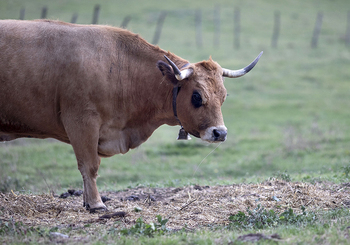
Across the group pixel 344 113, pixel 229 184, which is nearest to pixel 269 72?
pixel 344 113

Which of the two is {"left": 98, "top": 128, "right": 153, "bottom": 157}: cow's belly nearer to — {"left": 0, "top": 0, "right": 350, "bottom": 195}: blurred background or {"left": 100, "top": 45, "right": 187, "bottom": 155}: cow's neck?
{"left": 100, "top": 45, "right": 187, "bottom": 155}: cow's neck

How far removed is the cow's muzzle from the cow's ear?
0.95 metres

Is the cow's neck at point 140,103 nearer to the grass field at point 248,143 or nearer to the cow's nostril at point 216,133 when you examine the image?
the cow's nostril at point 216,133

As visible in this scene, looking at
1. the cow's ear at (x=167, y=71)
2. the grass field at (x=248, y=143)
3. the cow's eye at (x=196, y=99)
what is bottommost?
the grass field at (x=248, y=143)

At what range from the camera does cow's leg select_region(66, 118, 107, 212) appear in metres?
5.96

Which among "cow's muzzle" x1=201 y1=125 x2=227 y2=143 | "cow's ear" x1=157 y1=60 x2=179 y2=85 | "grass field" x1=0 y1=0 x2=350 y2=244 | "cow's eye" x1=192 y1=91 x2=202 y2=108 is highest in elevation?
"cow's ear" x1=157 y1=60 x2=179 y2=85

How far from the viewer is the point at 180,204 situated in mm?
6441

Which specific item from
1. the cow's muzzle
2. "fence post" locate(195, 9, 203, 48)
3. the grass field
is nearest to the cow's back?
the grass field

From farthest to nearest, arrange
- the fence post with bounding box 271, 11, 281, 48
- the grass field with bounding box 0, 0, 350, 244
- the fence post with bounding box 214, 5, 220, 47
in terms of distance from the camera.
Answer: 1. the fence post with bounding box 214, 5, 220, 47
2. the fence post with bounding box 271, 11, 281, 48
3. the grass field with bounding box 0, 0, 350, 244

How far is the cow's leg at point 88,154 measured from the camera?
5.96m

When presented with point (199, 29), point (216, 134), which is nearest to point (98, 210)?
point (216, 134)

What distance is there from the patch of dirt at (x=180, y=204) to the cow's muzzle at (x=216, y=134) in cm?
96

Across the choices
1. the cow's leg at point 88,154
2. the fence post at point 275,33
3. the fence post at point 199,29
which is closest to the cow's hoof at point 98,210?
the cow's leg at point 88,154

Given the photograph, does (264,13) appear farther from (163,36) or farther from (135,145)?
(135,145)
